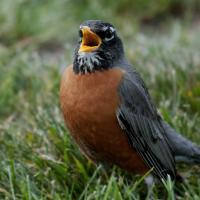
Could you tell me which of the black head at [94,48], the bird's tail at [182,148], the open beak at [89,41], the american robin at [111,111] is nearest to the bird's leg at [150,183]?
the american robin at [111,111]

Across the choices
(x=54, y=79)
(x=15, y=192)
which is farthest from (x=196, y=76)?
(x=15, y=192)

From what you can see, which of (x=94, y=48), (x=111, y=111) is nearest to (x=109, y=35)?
(x=94, y=48)

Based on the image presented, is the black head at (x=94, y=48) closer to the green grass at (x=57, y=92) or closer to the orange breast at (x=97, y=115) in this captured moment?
the orange breast at (x=97, y=115)

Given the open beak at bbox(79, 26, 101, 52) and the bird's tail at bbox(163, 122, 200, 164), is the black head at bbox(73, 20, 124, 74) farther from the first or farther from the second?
the bird's tail at bbox(163, 122, 200, 164)

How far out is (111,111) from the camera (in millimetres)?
4598

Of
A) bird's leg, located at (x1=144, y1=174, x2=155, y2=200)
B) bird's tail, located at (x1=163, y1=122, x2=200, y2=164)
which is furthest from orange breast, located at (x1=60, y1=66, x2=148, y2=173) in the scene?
bird's tail, located at (x1=163, y1=122, x2=200, y2=164)

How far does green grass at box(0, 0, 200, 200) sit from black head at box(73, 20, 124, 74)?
25.6 inches

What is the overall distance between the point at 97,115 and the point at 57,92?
60.2 inches

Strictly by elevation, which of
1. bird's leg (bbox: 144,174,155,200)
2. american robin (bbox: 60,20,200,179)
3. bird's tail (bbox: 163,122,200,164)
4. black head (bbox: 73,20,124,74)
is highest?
black head (bbox: 73,20,124,74)

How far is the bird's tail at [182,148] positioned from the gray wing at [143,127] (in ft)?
0.22

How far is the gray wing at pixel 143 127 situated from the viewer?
186 inches

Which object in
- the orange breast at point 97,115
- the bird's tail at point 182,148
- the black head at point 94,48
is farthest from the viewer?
the bird's tail at point 182,148

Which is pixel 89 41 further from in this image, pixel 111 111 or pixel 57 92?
pixel 57 92

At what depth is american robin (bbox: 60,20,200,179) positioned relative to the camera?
4.59 m
